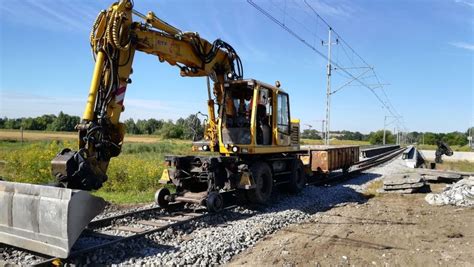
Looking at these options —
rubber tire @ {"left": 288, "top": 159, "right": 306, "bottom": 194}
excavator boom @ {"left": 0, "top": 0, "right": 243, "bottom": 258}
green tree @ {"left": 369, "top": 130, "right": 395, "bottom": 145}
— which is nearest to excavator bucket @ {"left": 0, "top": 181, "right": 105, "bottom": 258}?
excavator boom @ {"left": 0, "top": 0, "right": 243, "bottom": 258}

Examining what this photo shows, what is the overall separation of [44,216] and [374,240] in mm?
5606

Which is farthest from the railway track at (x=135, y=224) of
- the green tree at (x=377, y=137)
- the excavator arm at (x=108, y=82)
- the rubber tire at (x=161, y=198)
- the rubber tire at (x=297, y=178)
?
the green tree at (x=377, y=137)

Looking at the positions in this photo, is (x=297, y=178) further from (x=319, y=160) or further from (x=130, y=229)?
(x=130, y=229)

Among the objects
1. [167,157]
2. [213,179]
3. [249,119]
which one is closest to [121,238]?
[213,179]

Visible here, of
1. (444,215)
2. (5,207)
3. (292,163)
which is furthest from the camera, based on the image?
(292,163)

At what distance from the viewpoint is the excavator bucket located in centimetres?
573

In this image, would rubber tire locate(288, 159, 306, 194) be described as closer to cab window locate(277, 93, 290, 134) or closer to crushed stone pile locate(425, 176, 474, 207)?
cab window locate(277, 93, 290, 134)

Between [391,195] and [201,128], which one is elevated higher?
[201,128]

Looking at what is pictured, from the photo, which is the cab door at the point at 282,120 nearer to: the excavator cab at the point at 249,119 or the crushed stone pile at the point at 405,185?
the excavator cab at the point at 249,119

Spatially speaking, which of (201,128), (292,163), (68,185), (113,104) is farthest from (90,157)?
(292,163)

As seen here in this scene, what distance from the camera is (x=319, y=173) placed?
1614 centimetres

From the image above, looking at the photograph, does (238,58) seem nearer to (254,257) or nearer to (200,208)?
(200,208)

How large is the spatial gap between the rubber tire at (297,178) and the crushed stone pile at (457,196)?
3742mm

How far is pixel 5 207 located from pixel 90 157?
4.79ft
